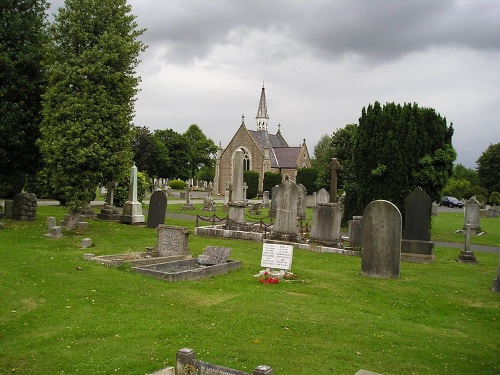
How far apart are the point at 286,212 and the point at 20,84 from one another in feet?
41.3

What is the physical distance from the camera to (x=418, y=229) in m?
16.9

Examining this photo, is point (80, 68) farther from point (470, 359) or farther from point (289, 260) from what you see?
point (470, 359)

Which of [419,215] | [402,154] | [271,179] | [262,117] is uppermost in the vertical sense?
[262,117]

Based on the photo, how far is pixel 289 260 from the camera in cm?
1276

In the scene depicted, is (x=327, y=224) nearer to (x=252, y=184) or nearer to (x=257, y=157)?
(x=252, y=184)

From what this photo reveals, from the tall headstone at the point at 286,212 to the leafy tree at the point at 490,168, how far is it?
5233cm

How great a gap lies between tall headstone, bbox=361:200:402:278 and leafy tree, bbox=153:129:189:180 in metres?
66.3

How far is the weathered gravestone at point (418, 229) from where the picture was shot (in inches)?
658

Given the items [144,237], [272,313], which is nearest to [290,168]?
[144,237]

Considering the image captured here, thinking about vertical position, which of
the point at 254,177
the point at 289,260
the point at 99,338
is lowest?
the point at 99,338

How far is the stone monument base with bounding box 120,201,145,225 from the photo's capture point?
2441cm

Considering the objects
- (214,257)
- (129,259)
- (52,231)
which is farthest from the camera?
(52,231)

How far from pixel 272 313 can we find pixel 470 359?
347 cm

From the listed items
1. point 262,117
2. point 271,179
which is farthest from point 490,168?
point 262,117
